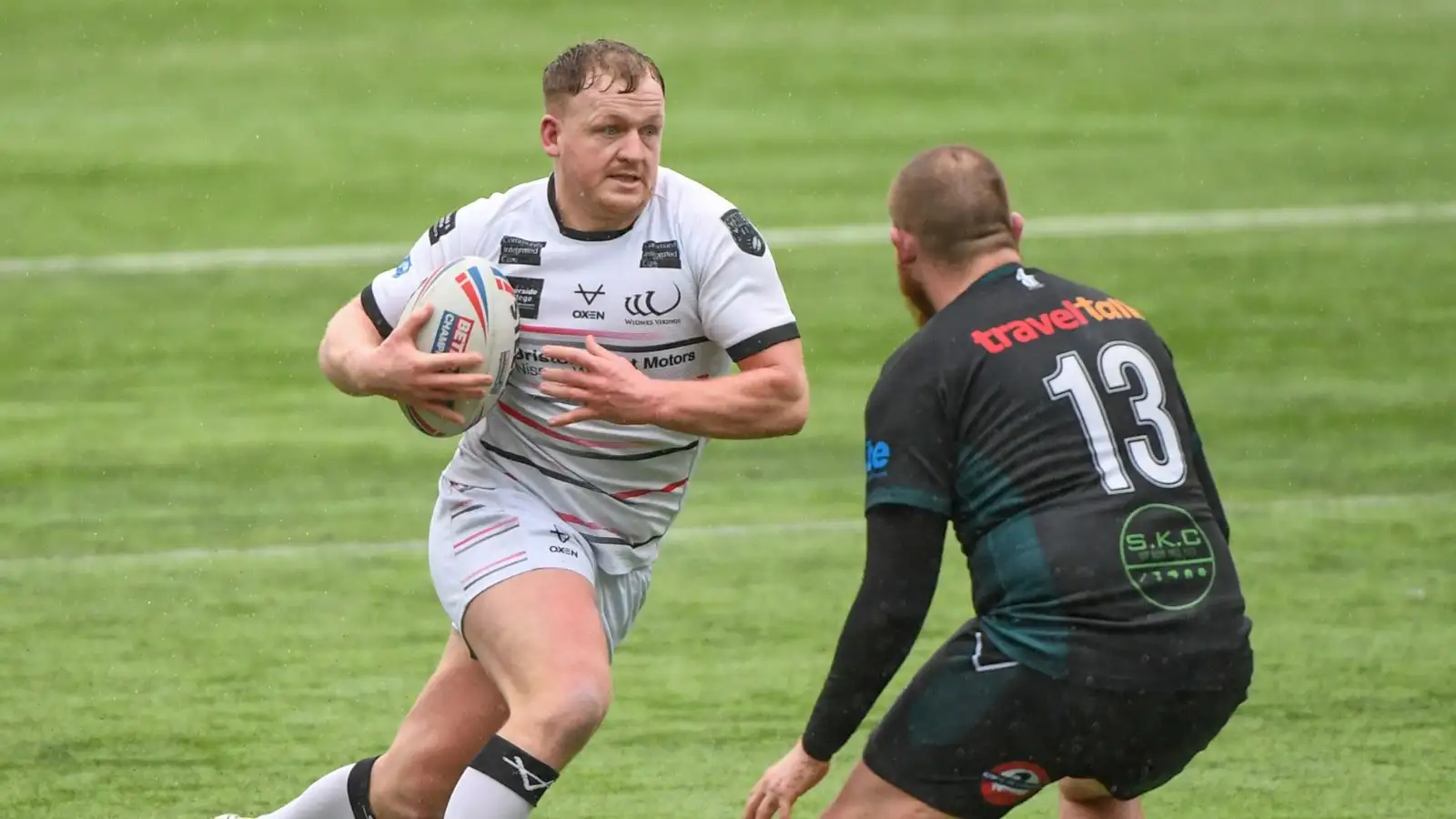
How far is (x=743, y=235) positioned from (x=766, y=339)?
30cm

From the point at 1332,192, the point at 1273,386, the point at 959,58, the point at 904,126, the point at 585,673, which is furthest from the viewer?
the point at 959,58

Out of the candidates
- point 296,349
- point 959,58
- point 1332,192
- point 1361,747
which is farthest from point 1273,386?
point 959,58

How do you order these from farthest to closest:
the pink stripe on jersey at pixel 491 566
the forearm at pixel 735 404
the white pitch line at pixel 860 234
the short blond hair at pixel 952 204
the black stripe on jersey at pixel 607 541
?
the white pitch line at pixel 860 234 → the black stripe on jersey at pixel 607 541 → the pink stripe on jersey at pixel 491 566 → the forearm at pixel 735 404 → the short blond hair at pixel 952 204

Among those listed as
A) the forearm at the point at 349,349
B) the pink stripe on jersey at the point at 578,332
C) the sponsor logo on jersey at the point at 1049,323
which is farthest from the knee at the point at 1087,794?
the forearm at the point at 349,349

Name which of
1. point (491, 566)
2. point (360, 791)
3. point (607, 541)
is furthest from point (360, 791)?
point (607, 541)

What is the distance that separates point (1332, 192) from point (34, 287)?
816 centimetres

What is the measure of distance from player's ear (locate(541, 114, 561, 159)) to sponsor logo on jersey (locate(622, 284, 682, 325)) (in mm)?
416

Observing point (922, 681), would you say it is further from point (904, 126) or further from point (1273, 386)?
point (904, 126)

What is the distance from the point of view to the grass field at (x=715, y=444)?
691 centimetres

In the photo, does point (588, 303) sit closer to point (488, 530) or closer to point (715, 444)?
point (488, 530)

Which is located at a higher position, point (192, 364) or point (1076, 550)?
point (1076, 550)

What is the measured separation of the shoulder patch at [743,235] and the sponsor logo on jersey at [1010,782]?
153 centimetres

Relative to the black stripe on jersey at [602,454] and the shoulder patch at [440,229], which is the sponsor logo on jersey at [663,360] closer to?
the black stripe on jersey at [602,454]

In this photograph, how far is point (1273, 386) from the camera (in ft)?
35.7
